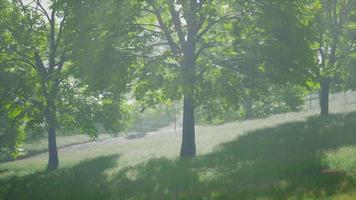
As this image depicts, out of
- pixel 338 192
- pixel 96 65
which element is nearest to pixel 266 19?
pixel 96 65

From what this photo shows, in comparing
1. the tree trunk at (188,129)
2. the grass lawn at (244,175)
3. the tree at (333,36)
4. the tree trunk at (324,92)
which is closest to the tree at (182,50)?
the tree trunk at (188,129)

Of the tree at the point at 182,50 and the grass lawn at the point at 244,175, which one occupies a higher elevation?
the tree at the point at 182,50

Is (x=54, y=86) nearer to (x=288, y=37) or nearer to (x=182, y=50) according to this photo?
(x=182, y=50)

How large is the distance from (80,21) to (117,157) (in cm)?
1316

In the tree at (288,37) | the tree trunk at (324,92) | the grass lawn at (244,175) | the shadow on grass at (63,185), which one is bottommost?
the shadow on grass at (63,185)

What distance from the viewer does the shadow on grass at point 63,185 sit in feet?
57.6

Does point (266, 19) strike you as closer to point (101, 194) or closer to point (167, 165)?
point (167, 165)

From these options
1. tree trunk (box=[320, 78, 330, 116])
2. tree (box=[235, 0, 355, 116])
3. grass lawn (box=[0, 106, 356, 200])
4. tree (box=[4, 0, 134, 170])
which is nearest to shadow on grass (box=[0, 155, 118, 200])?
grass lawn (box=[0, 106, 356, 200])

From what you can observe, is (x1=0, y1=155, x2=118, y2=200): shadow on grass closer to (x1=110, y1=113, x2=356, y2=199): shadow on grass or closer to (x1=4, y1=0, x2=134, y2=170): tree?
(x1=110, y1=113, x2=356, y2=199): shadow on grass

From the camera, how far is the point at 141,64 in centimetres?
2214

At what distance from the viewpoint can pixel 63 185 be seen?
2036cm

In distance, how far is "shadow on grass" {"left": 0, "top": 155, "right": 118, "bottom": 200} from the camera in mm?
17562

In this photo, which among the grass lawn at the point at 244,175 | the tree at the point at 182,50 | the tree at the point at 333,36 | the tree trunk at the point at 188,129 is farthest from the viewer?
the tree at the point at 333,36

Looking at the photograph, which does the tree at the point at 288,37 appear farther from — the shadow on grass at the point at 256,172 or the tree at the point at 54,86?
the tree at the point at 54,86
